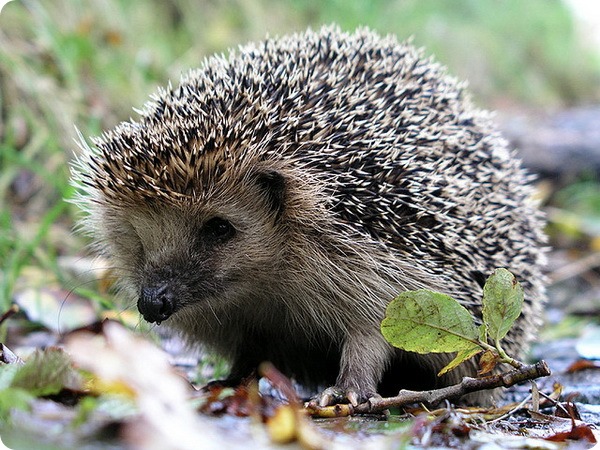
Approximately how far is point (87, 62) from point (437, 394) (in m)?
5.71

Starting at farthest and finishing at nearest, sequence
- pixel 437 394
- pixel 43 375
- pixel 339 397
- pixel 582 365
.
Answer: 1. pixel 582 365
2. pixel 339 397
3. pixel 437 394
4. pixel 43 375

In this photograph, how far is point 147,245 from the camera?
3.79m

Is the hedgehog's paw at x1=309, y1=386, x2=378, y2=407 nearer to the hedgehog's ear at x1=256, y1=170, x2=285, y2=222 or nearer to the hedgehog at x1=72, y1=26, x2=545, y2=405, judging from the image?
the hedgehog at x1=72, y1=26, x2=545, y2=405

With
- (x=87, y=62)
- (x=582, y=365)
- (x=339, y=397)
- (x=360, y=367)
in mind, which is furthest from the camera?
(x=87, y=62)

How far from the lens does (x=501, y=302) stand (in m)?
3.18

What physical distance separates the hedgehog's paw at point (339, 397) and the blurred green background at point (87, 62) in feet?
5.87

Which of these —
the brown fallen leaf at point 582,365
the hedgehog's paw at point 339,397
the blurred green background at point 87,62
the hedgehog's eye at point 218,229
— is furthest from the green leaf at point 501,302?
the blurred green background at point 87,62

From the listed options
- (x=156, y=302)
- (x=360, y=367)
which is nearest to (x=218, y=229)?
(x=156, y=302)

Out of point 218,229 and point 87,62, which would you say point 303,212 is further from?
point 87,62

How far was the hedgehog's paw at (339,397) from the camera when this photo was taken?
3.38m

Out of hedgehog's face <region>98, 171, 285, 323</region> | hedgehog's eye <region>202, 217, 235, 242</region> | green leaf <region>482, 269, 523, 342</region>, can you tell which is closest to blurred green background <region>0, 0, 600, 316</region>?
hedgehog's face <region>98, 171, 285, 323</region>

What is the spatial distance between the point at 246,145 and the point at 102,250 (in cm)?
122

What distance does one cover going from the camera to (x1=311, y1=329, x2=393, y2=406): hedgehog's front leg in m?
3.55

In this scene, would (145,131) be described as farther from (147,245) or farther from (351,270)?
(351,270)
